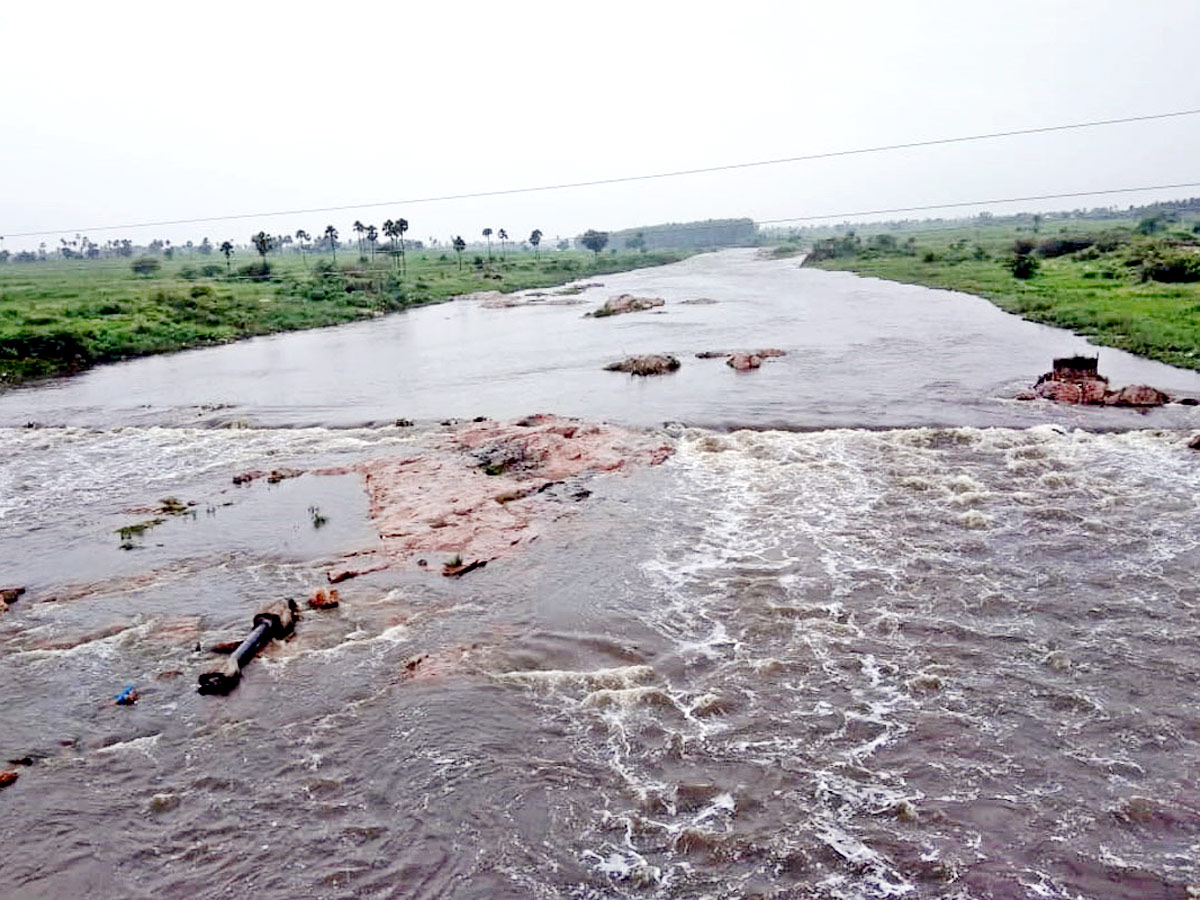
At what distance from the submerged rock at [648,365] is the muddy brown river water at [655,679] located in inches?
333

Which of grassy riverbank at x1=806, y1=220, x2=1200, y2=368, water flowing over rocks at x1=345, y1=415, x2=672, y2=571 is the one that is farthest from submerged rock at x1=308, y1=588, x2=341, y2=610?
grassy riverbank at x1=806, y1=220, x2=1200, y2=368

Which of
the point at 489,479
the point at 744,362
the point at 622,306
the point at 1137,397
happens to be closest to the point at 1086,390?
the point at 1137,397

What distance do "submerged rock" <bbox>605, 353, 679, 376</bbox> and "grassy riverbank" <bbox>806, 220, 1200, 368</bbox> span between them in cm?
1515

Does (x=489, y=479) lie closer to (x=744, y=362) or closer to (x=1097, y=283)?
(x=744, y=362)

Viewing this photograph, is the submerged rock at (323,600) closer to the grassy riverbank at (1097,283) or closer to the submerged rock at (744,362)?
the submerged rock at (744,362)

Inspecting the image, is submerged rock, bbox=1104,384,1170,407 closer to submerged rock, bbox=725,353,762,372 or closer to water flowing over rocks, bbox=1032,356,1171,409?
water flowing over rocks, bbox=1032,356,1171,409

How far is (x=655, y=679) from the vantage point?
911cm

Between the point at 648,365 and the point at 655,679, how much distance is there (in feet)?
A: 65.0

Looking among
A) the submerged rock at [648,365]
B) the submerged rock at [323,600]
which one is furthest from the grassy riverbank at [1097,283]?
the submerged rock at [323,600]

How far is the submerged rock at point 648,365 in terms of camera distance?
1103 inches

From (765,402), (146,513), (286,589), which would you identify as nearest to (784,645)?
(286,589)

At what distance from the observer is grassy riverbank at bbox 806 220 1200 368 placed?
28297 mm

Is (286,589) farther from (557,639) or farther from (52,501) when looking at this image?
(52,501)

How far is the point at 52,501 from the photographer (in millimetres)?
16625
